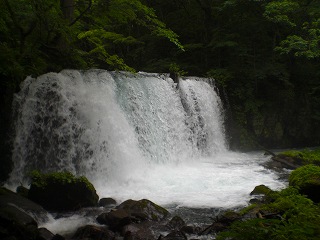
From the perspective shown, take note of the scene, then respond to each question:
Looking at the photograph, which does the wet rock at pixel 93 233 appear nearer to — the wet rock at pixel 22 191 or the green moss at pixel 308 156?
the wet rock at pixel 22 191

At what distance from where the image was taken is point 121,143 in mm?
10789

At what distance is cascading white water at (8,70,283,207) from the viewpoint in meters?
8.91

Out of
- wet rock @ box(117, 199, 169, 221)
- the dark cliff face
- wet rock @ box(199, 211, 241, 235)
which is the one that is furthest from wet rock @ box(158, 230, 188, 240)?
the dark cliff face

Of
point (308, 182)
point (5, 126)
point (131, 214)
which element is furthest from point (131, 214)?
point (5, 126)

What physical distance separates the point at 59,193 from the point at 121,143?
365 cm

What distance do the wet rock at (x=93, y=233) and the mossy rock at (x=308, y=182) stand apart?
4.16 m

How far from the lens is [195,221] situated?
674 cm

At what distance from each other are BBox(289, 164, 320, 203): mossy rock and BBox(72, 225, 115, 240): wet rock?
4160 mm

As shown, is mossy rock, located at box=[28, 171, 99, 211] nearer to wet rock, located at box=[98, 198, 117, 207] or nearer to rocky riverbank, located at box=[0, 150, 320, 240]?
rocky riverbank, located at box=[0, 150, 320, 240]

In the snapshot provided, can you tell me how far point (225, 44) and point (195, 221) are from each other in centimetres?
1338

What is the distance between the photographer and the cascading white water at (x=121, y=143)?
891 centimetres

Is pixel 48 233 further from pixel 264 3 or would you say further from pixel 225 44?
pixel 264 3

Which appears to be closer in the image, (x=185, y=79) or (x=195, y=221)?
(x=195, y=221)

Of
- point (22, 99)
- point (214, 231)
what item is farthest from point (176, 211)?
point (22, 99)
